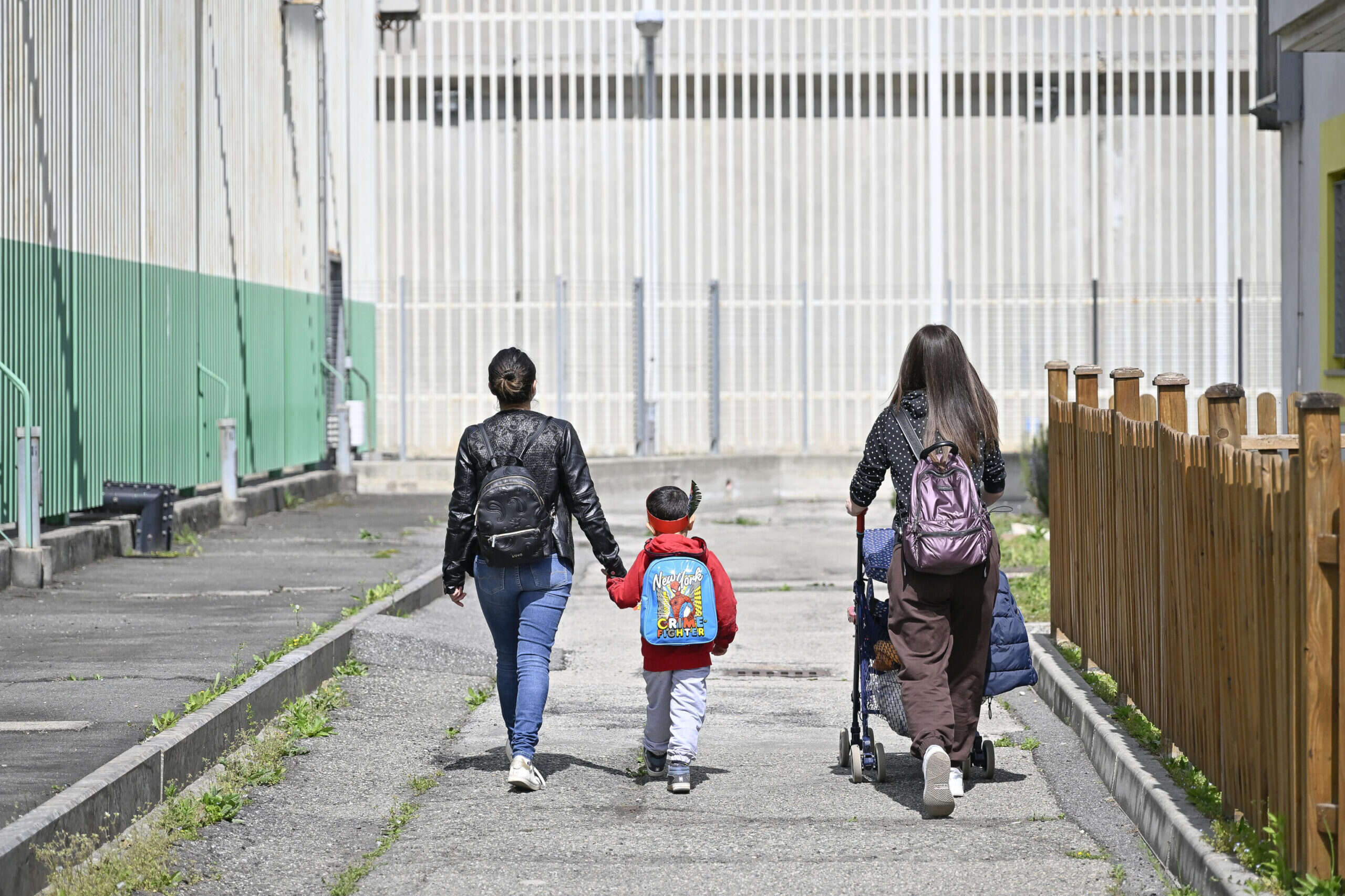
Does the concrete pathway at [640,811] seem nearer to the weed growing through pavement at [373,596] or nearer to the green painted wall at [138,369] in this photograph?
the weed growing through pavement at [373,596]

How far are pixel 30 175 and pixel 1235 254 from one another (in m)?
18.2

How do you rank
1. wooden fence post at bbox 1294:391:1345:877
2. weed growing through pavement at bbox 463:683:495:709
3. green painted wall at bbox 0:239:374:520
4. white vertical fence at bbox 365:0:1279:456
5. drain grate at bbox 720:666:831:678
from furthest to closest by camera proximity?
white vertical fence at bbox 365:0:1279:456, green painted wall at bbox 0:239:374:520, drain grate at bbox 720:666:831:678, weed growing through pavement at bbox 463:683:495:709, wooden fence post at bbox 1294:391:1345:877

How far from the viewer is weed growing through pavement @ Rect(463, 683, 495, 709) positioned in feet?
29.9

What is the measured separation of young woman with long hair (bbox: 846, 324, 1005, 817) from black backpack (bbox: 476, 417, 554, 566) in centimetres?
121

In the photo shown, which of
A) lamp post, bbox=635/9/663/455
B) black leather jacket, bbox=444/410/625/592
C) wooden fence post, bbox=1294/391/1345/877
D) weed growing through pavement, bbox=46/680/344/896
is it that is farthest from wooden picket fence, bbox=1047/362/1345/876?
lamp post, bbox=635/9/663/455

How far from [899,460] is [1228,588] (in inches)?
62.7

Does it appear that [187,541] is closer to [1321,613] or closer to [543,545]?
[543,545]

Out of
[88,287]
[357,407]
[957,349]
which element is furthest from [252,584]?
[357,407]

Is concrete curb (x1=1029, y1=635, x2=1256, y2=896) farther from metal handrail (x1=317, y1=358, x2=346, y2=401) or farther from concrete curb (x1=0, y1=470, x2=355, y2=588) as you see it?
metal handrail (x1=317, y1=358, x2=346, y2=401)

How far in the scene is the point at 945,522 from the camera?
21.5 feet

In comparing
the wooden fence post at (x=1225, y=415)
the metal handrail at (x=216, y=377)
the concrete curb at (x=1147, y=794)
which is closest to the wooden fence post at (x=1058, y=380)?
the concrete curb at (x=1147, y=794)

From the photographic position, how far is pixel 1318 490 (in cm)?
450

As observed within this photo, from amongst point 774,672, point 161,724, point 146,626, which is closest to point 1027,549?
point 774,672

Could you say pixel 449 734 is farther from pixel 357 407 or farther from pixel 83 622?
pixel 357 407
